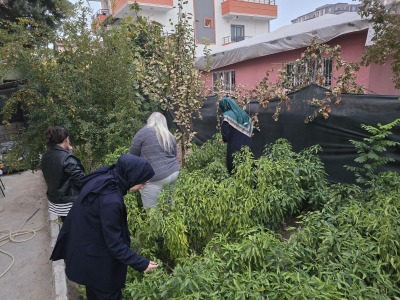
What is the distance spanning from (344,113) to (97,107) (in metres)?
4.25

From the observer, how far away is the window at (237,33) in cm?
2242

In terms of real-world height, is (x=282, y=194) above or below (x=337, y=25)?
below

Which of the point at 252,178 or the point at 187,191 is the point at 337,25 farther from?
the point at 187,191

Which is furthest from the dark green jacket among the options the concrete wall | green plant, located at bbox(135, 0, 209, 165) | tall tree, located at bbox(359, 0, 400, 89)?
tall tree, located at bbox(359, 0, 400, 89)

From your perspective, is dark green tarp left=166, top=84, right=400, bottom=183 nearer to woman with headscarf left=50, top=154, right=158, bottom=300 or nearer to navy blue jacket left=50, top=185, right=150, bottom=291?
woman with headscarf left=50, top=154, right=158, bottom=300

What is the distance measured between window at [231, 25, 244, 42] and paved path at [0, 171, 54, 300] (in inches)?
803

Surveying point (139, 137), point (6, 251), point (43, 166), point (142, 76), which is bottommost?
point (6, 251)

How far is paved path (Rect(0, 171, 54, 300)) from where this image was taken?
2.99m

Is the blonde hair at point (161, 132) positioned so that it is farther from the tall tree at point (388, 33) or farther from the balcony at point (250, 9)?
the balcony at point (250, 9)

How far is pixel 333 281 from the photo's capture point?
1.63m

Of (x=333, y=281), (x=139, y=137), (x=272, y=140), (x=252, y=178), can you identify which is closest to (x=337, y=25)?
(x=272, y=140)

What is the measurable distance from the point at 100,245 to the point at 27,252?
271 centimetres

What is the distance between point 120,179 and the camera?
1.85 metres

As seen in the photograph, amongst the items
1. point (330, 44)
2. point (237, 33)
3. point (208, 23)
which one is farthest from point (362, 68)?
point (237, 33)
